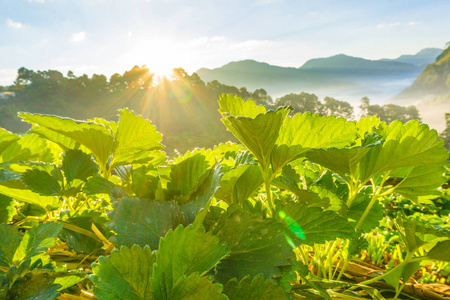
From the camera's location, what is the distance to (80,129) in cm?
41

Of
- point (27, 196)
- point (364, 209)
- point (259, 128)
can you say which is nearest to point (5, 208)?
point (27, 196)

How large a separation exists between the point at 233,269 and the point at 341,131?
0.21 metres

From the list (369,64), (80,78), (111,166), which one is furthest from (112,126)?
(369,64)

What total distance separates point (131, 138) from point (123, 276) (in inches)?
9.2

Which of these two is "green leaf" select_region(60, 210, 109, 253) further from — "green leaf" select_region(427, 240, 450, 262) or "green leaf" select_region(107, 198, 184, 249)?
"green leaf" select_region(427, 240, 450, 262)

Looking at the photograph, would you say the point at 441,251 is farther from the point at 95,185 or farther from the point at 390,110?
the point at 390,110

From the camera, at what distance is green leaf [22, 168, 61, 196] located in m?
0.39

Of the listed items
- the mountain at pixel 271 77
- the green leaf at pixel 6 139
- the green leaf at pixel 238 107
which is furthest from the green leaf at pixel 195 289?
the mountain at pixel 271 77

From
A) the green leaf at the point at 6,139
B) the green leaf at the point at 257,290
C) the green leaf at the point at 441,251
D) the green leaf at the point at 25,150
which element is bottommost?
the green leaf at the point at 441,251

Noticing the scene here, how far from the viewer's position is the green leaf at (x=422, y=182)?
1.43 feet

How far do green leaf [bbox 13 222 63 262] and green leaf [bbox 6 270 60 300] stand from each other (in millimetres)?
51

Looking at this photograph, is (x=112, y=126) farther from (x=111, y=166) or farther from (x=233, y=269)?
(x=233, y=269)

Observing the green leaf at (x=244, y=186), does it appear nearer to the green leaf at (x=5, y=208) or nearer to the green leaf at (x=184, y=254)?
the green leaf at (x=184, y=254)

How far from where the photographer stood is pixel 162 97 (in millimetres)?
17219
